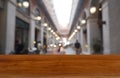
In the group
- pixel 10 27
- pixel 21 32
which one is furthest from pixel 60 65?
pixel 21 32

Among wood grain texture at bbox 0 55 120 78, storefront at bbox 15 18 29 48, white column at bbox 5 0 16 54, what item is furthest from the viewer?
storefront at bbox 15 18 29 48

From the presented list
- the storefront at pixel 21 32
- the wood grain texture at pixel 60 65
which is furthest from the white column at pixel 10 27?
the wood grain texture at pixel 60 65

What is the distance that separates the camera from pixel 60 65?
8.22 feet

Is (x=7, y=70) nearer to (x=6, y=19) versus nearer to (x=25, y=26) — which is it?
(x=6, y=19)

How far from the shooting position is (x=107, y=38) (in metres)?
8.57

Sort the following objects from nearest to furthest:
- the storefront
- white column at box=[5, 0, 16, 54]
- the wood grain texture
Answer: the wood grain texture → white column at box=[5, 0, 16, 54] → the storefront

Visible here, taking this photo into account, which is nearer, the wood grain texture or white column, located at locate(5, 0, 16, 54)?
the wood grain texture

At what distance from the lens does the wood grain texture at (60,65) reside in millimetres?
2467

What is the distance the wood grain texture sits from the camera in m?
2.47

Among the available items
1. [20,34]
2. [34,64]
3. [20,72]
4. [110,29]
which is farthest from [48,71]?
[20,34]

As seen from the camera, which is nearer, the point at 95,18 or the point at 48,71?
the point at 48,71

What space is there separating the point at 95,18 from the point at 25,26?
5.79 m

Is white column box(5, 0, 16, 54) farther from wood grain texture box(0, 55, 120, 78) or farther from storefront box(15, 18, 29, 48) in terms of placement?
wood grain texture box(0, 55, 120, 78)

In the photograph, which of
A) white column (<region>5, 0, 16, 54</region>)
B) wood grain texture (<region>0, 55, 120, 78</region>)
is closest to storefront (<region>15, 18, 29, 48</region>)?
white column (<region>5, 0, 16, 54</region>)
